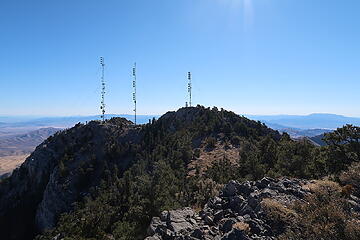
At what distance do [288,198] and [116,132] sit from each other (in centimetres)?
7220

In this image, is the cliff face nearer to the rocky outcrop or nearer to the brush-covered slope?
the brush-covered slope

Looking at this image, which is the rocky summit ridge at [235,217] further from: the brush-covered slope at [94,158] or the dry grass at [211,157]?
the brush-covered slope at [94,158]

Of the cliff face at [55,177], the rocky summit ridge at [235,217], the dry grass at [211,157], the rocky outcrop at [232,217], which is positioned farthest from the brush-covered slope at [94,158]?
the rocky summit ridge at [235,217]

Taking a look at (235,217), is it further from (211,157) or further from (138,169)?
(211,157)

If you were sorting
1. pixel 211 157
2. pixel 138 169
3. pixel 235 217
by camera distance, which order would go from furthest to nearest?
pixel 211 157 → pixel 138 169 → pixel 235 217

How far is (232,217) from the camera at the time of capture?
67.4ft

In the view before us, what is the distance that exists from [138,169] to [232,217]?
129 feet

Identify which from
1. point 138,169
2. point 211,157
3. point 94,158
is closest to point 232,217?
point 138,169

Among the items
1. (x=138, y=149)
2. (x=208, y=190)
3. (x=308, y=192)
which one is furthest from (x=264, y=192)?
(x=138, y=149)

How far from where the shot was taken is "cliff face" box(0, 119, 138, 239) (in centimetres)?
7038

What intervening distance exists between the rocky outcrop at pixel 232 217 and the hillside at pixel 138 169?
17.5 ft

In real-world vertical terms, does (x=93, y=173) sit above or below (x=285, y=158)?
below

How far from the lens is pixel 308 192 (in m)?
22.4

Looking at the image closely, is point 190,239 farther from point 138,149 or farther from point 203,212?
point 138,149
